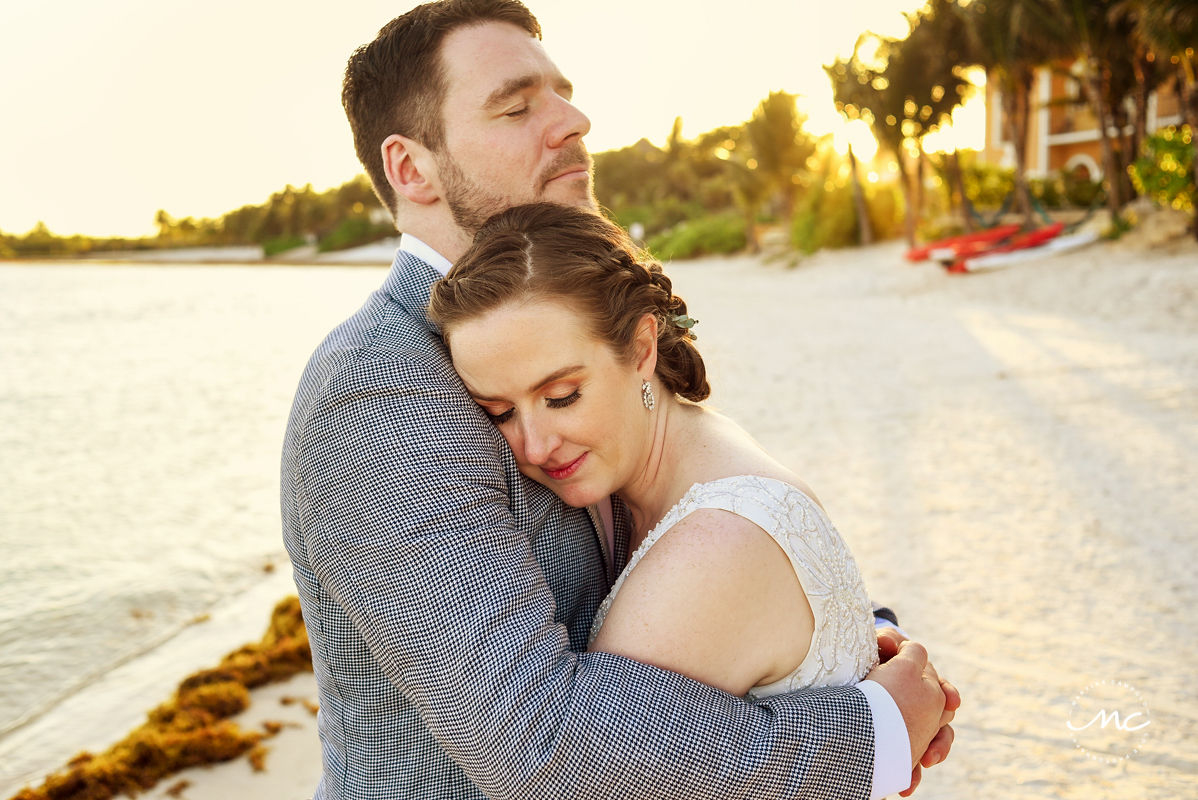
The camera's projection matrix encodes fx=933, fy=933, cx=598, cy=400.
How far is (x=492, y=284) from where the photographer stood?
162 cm

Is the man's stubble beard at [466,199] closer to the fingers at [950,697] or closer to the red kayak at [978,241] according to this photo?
the fingers at [950,697]

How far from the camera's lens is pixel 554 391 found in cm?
170

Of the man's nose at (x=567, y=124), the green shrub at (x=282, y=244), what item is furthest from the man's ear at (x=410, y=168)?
the green shrub at (x=282, y=244)

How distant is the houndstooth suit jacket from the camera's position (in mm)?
1369

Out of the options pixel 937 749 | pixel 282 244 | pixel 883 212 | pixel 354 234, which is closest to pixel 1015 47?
pixel 883 212

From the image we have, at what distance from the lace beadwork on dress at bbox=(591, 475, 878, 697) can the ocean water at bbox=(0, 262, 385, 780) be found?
5205mm

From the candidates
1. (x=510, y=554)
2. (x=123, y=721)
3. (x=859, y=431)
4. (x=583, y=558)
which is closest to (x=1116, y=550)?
(x=859, y=431)

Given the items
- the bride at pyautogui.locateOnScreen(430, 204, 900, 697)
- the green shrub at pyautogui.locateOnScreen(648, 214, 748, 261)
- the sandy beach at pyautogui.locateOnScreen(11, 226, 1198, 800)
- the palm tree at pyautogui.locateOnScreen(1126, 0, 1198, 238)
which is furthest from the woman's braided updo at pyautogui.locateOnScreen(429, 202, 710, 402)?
the green shrub at pyautogui.locateOnScreen(648, 214, 748, 261)

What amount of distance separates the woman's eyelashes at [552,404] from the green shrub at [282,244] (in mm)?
106074

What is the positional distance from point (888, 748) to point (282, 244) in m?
109

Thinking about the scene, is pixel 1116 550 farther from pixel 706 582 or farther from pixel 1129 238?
pixel 1129 238

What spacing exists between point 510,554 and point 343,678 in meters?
0.51

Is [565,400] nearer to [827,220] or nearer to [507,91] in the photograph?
[507,91]

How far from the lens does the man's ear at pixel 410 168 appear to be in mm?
2078
